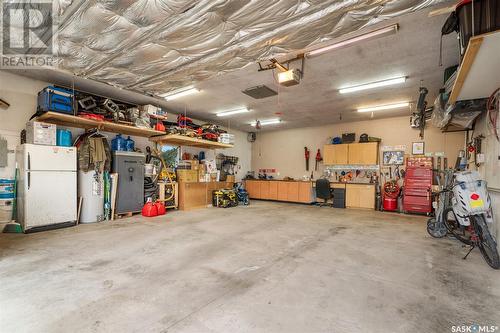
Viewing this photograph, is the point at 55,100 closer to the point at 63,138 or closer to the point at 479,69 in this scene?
the point at 63,138

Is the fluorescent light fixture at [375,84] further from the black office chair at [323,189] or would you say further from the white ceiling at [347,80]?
the black office chair at [323,189]

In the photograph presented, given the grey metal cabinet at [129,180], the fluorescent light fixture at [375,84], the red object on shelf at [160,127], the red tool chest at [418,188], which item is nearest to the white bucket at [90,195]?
the grey metal cabinet at [129,180]

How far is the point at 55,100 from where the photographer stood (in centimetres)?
444

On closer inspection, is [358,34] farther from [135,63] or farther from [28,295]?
[28,295]

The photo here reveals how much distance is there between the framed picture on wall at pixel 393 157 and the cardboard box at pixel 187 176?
6.45 metres

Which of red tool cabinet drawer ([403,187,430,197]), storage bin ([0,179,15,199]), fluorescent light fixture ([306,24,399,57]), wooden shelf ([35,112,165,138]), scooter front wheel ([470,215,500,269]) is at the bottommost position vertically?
scooter front wheel ([470,215,500,269])

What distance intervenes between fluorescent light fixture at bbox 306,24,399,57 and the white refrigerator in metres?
5.16

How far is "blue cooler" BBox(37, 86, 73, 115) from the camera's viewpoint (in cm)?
438

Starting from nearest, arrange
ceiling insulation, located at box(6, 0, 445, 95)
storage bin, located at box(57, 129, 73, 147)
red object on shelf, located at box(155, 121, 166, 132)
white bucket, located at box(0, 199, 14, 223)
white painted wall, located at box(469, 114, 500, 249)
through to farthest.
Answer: ceiling insulation, located at box(6, 0, 445, 95)
white painted wall, located at box(469, 114, 500, 249)
white bucket, located at box(0, 199, 14, 223)
storage bin, located at box(57, 129, 73, 147)
red object on shelf, located at box(155, 121, 166, 132)

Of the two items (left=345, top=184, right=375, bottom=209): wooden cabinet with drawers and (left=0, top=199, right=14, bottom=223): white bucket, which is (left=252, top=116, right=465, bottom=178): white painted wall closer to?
(left=345, top=184, right=375, bottom=209): wooden cabinet with drawers

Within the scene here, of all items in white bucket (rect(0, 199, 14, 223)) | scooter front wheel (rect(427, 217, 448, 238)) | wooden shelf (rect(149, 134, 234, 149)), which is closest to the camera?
scooter front wheel (rect(427, 217, 448, 238))

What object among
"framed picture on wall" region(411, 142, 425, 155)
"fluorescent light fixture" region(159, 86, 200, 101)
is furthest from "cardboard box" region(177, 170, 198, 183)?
"framed picture on wall" region(411, 142, 425, 155)

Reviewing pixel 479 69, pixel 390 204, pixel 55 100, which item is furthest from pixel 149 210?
pixel 390 204

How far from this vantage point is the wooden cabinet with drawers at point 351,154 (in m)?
7.69
